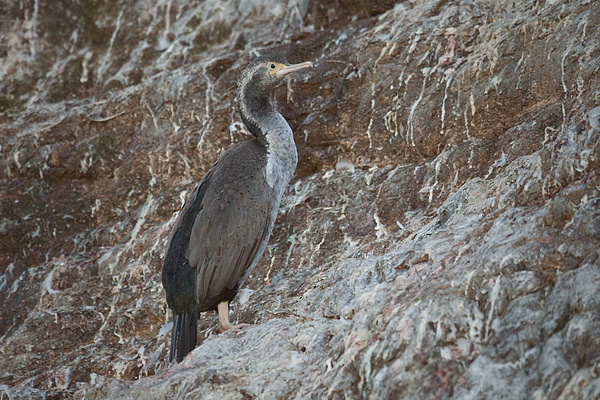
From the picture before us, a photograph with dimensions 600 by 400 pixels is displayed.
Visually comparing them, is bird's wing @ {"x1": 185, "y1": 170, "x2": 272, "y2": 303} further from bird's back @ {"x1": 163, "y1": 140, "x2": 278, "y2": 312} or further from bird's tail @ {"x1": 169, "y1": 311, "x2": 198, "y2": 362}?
bird's tail @ {"x1": 169, "y1": 311, "x2": 198, "y2": 362}

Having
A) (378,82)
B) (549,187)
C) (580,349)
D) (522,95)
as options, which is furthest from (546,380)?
(378,82)

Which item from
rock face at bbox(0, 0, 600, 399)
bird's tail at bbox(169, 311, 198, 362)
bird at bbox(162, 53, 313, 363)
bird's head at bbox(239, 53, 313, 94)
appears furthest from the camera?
bird's head at bbox(239, 53, 313, 94)

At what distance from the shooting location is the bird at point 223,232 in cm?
609

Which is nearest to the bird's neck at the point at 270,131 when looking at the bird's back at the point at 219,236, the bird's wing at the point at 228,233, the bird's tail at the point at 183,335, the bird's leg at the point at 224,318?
the bird's back at the point at 219,236

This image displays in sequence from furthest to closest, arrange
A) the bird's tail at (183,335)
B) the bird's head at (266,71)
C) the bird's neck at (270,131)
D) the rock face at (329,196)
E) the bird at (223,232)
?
the bird's head at (266,71)
the bird's neck at (270,131)
the bird at (223,232)
the bird's tail at (183,335)
the rock face at (329,196)

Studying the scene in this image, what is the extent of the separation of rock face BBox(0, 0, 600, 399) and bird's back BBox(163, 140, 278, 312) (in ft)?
1.60

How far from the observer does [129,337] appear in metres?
7.35

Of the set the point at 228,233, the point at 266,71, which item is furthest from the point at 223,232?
the point at 266,71

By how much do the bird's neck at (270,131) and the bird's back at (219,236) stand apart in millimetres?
261

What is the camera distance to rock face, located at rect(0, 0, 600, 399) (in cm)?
418

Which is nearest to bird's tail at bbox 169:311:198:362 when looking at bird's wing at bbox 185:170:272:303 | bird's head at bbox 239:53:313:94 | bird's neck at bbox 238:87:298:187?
bird's wing at bbox 185:170:272:303

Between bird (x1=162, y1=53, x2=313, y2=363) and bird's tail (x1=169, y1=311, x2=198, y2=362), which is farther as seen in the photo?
bird (x1=162, y1=53, x2=313, y2=363)

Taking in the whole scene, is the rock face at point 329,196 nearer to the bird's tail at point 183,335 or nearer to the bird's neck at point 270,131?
the bird's tail at point 183,335

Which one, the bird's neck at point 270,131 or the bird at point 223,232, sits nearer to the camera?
the bird at point 223,232
